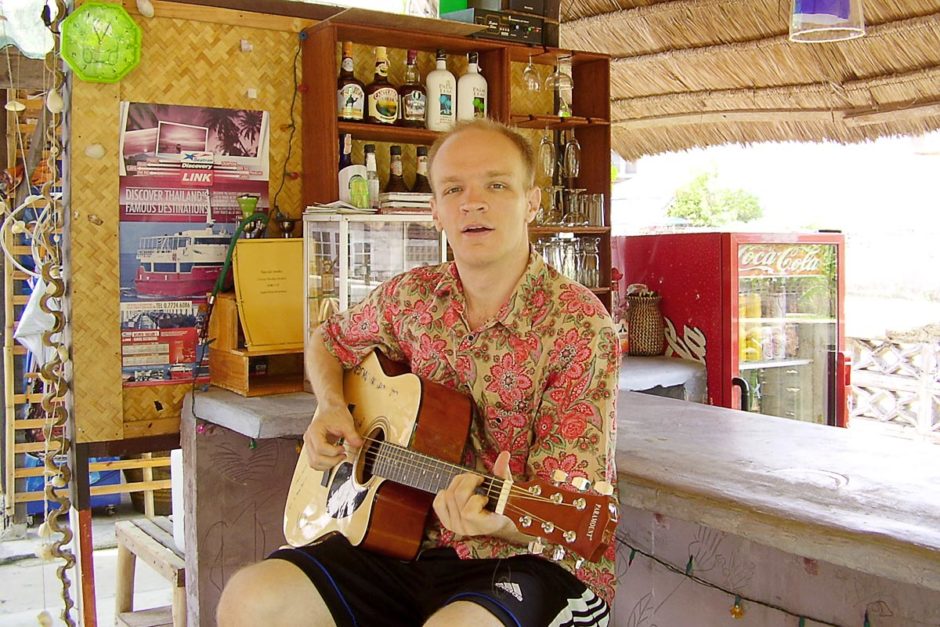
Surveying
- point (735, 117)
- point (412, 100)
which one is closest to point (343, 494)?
point (412, 100)

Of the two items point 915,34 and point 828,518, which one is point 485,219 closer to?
point 828,518

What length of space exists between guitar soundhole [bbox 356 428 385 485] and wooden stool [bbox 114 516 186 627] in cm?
137

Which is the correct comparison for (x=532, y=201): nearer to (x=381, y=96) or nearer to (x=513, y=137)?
(x=513, y=137)

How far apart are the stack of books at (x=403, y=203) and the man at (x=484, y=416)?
101 centimetres

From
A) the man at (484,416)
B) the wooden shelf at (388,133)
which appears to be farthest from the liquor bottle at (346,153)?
the man at (484,416)

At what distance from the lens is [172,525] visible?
3586mm

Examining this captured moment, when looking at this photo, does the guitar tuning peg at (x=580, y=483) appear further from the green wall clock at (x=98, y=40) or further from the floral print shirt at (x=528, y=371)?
the green wall clock at (x=98, y=40)

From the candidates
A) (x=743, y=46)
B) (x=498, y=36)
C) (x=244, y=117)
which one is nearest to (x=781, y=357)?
(x=743, y=46)

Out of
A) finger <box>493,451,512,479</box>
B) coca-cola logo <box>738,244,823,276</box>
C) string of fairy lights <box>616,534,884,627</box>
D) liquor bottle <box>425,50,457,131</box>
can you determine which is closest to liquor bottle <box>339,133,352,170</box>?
liquor bottle <box>425,50,457,131</box>

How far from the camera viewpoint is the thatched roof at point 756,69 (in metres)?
4.43

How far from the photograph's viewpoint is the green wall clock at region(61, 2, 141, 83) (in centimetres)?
292

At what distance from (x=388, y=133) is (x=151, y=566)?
5.90ft

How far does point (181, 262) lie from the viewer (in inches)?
126

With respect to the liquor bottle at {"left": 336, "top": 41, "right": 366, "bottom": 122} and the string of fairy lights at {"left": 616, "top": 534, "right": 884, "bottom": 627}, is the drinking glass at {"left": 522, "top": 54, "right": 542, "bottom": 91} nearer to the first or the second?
the liquor bottle at {"left": 336, "top": 41, "right": 366, "bottom": 122}
